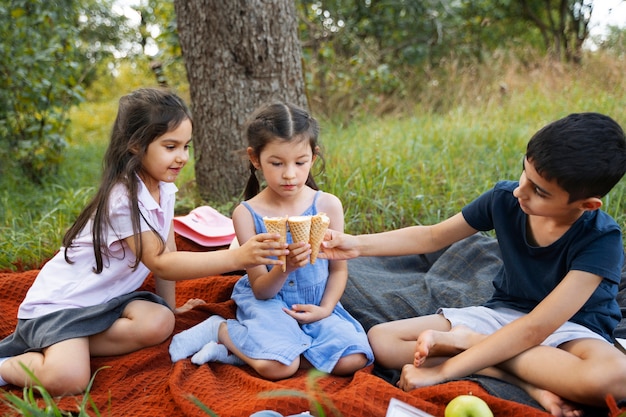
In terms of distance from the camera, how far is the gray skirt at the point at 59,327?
2426mm

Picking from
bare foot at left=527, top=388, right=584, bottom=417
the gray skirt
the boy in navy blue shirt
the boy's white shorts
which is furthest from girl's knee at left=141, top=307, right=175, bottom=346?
bare foot at left=527, top=388, right=584, bottom=417

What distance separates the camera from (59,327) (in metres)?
2.44

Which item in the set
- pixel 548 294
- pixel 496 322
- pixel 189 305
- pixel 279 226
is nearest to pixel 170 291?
pixel 189 305

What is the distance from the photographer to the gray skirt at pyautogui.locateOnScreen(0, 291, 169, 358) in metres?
2.43

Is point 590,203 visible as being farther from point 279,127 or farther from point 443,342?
point 279,127

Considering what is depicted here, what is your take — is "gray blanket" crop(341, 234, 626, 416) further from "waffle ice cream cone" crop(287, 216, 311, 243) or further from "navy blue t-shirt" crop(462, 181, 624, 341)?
"waffle ice cream cone" crop(287, 216, 311, 243)

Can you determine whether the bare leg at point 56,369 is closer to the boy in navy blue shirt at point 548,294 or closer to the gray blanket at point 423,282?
the boy in navy blue shirt at point 548,294

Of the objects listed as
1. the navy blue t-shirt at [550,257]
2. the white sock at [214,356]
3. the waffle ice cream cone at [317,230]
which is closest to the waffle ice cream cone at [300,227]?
the waffle ice cream cone at [317,230]

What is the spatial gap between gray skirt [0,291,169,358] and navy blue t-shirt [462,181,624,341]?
1615 mm

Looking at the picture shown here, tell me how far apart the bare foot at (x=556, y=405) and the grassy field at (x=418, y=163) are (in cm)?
183

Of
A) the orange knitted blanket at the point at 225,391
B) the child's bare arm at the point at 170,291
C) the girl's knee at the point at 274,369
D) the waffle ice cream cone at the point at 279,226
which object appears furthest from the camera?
the child's bare arm at the point at 170,291

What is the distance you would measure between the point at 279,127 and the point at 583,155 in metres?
1.21

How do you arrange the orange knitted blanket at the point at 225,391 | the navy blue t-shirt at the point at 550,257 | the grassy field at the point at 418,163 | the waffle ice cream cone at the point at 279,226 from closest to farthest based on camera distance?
1. the orange knitted blanket at the point at 225,391
2. the navy blue t-shirt at the point at 550,257
3. the waffle ice cream cone at the point at 279,226
4. the grassy field at the point at 418,163

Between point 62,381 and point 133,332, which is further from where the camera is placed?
point 133,332
